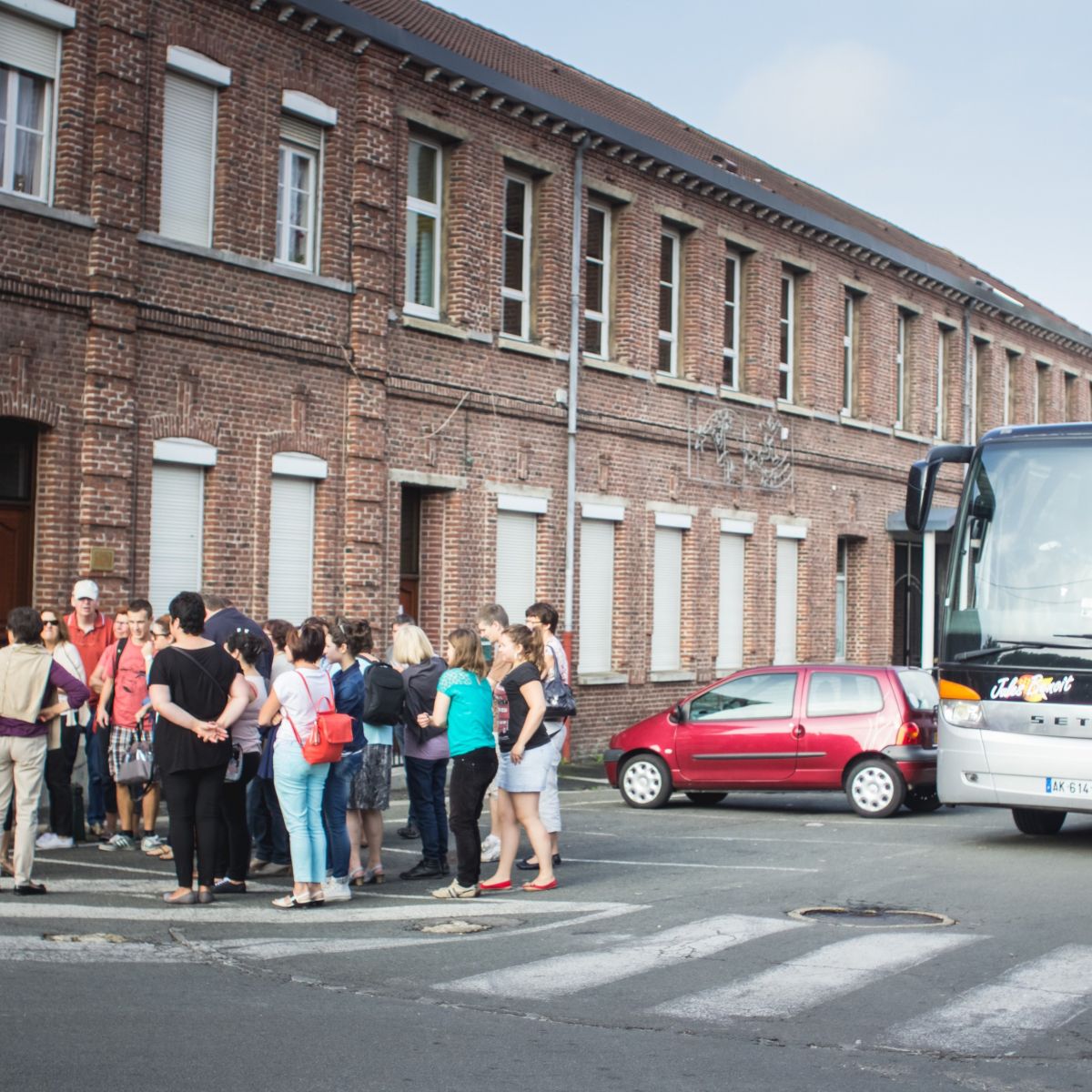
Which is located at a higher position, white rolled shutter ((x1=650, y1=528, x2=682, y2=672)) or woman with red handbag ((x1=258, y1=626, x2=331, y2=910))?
white rolled shutter ((x1=650, y1=528, x2=682, y2=672))

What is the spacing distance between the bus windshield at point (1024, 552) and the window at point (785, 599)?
1583 cm

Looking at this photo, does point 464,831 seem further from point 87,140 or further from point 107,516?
point 87,140

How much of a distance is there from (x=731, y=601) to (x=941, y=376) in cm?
988

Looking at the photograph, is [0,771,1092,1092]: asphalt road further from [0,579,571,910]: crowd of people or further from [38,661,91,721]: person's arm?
[38,661,91,721]: person's arm

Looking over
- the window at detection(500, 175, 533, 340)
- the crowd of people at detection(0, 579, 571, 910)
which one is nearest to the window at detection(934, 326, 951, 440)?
the window at detection(500, 175, 533, 340)

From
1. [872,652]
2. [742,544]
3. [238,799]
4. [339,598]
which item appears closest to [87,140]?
[339,598]

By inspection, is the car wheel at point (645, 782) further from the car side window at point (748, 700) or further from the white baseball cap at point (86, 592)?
the white baseball cap at point (86, 592)

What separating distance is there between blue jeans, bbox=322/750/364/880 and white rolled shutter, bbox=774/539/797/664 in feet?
64.5

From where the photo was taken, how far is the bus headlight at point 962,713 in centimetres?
1394

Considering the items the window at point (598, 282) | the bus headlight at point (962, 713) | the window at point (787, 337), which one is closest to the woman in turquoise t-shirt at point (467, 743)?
the bus headlight at point (962, 713)

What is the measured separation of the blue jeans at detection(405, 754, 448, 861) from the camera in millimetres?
12281

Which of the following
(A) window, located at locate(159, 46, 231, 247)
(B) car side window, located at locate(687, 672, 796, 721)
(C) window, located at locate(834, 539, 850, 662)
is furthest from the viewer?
(C) window, located at locate(834, 539, 850, 662)

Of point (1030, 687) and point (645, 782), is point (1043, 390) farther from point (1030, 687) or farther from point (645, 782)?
point (1030, 687)

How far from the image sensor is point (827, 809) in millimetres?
18125
